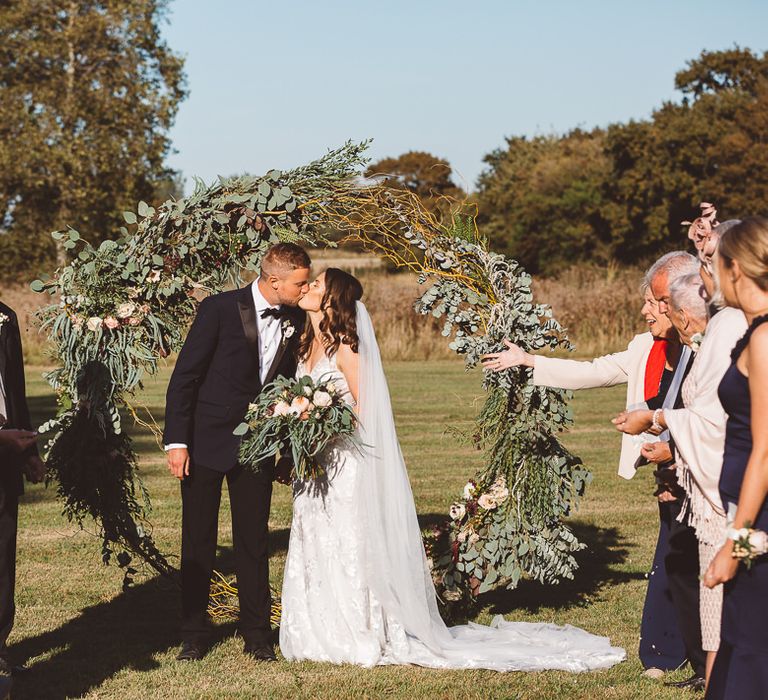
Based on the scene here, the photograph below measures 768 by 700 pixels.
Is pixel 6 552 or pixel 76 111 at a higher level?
pixel 76 111

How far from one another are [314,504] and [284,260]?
1.52 m

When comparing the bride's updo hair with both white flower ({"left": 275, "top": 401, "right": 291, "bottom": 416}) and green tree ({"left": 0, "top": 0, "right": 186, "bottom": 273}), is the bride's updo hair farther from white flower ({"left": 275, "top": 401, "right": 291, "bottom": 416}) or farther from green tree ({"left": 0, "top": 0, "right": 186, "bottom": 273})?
green tree ({"left": 0, "top": 0, "right": 186, "bottom": 273})

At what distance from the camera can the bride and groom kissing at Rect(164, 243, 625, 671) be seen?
654 cm

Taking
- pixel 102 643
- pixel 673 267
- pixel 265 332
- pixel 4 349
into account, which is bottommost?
pixel 102 643

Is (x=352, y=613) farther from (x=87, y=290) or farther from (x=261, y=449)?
(x=87, y=290)

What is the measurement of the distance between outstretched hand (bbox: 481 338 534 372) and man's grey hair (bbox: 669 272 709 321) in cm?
135

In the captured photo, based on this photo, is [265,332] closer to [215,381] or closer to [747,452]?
[215,381]

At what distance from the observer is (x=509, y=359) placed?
686cm

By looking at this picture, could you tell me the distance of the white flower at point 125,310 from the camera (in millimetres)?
6879

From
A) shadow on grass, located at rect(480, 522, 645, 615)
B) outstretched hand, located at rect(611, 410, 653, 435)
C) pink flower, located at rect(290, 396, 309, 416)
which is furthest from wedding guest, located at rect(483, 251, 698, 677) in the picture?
pink flower, located at rect(290, 396, 309, 416)

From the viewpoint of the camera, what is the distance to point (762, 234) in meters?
3.85

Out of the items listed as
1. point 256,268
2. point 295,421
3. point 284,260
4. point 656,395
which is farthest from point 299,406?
point 656,395

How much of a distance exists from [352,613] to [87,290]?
2601 mm

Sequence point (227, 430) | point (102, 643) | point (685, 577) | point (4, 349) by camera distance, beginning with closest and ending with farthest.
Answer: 1. point (685, 577)
2. point (4, 349)
3. point (227, 430)
4. point (102, 643)
